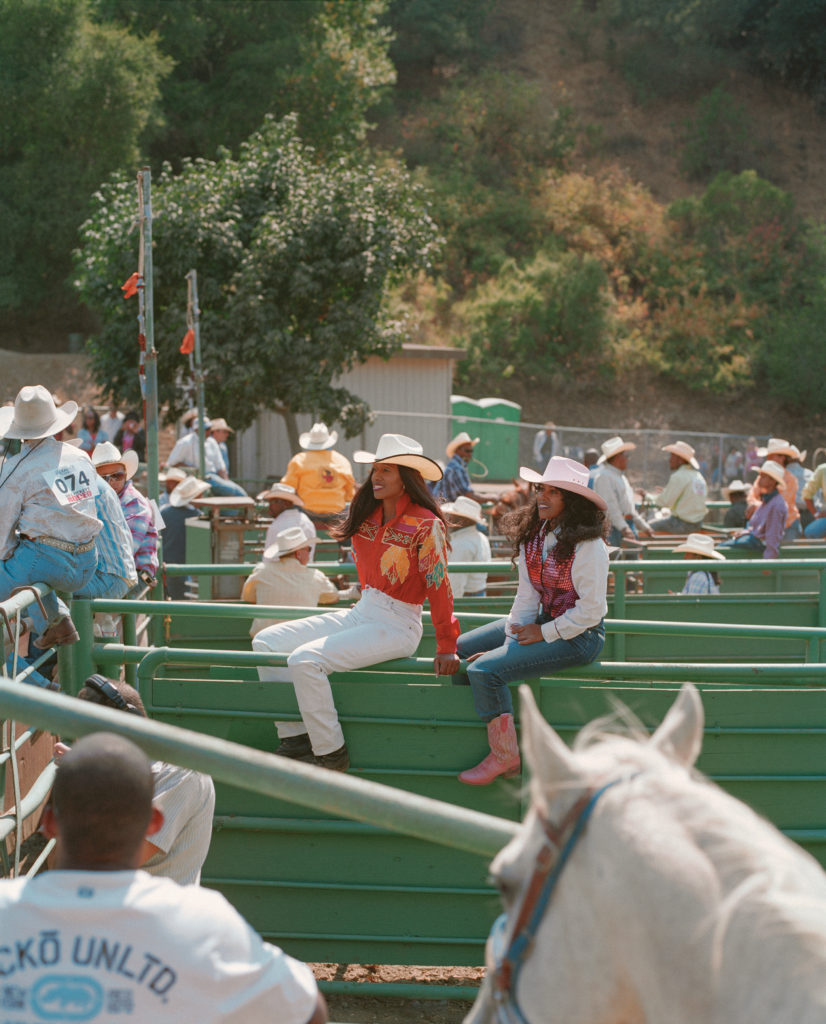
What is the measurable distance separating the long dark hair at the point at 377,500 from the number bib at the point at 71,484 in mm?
1158

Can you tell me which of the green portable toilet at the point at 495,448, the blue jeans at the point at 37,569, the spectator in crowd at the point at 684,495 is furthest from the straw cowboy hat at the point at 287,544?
the green portable toilet at the point at 495,448

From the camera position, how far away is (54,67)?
33531mm

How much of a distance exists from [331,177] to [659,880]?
21466 millimetres

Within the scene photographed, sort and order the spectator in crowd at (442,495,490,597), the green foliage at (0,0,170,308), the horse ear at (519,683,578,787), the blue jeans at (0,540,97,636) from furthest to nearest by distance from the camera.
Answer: the green foliage at (0,0,170,308) → the spectator in crowd at (442,495,490,597) → the blue jeans at (0,540,97,636) → the horse ear at (519,683,578,787)

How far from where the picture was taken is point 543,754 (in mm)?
1425

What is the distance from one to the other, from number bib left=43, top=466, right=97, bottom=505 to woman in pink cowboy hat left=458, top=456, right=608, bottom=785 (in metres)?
1.88

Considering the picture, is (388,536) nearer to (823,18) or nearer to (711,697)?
(711,697)

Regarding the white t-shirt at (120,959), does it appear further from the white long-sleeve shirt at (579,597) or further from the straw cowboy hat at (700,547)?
the straw cowboy hat at (700,547)

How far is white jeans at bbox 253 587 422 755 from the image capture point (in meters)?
4.71

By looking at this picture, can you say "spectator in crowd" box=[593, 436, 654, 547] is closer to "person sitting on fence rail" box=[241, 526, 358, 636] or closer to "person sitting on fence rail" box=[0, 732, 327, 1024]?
"person sitting on fence rail" box=[241, 526, 358, 636]

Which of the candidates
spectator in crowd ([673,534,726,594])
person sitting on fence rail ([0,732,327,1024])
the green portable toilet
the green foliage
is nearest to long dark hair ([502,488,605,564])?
person sitting on fence rail ([0,732,327,1024])

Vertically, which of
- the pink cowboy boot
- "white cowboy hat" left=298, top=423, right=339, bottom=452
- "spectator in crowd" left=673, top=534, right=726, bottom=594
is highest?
"white cowboy hat" left=298, top=423, right=339, bottom=452

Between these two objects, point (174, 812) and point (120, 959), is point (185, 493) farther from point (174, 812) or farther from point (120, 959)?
point (120, 959)

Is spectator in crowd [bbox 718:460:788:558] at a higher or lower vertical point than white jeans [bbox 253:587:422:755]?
higher
